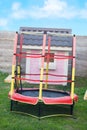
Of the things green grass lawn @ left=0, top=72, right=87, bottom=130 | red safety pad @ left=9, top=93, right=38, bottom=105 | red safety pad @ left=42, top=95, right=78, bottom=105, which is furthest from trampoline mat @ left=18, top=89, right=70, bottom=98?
red safety pad @ left=42, top=95, right=78, bottom=105

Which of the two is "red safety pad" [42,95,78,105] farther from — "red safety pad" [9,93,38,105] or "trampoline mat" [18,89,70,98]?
"trampoline mat" [18,89,70,98]

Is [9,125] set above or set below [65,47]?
below

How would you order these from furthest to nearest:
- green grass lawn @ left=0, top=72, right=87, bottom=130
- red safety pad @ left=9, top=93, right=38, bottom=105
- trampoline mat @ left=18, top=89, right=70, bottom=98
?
trampoline mat @ left=18, top=89, right=70, bottom=98 → red safety pad @ left=9, top=93, right=38, bottom=105 → green grass lawn @ left=0, top=72, right=87, bottom=130

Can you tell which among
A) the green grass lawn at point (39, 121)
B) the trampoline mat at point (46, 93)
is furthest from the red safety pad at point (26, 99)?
the trampoline mat at point (46, 93)

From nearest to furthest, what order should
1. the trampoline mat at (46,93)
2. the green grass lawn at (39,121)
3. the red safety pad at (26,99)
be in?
the green grass lawn at (39,121) → the red safety pad at (26,99) → the trampoline mat at (46,93)

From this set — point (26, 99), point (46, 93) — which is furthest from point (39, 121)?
point (46, 93)

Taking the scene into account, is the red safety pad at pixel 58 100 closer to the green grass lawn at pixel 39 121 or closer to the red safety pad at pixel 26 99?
the red safety pad at pixel 26 99

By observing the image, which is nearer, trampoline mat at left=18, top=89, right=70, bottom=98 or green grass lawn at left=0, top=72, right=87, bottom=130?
green grass lawn at left=0, top=72, right=87, bottom=130

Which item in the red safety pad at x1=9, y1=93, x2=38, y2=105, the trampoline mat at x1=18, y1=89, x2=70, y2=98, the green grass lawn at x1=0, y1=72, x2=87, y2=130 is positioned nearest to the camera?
the green grass lawn at x1=0, y1=72, x2=87, y2=130

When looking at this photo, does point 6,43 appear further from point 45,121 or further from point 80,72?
point 45,121

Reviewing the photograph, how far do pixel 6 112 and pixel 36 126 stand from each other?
3.62 ft

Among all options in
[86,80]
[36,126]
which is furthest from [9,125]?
[86,80]

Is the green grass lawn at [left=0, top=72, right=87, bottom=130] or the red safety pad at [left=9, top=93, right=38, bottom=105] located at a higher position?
the red safety pad at [left=9, top=93, right=38, bottom=105]

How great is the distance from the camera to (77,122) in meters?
6.98
